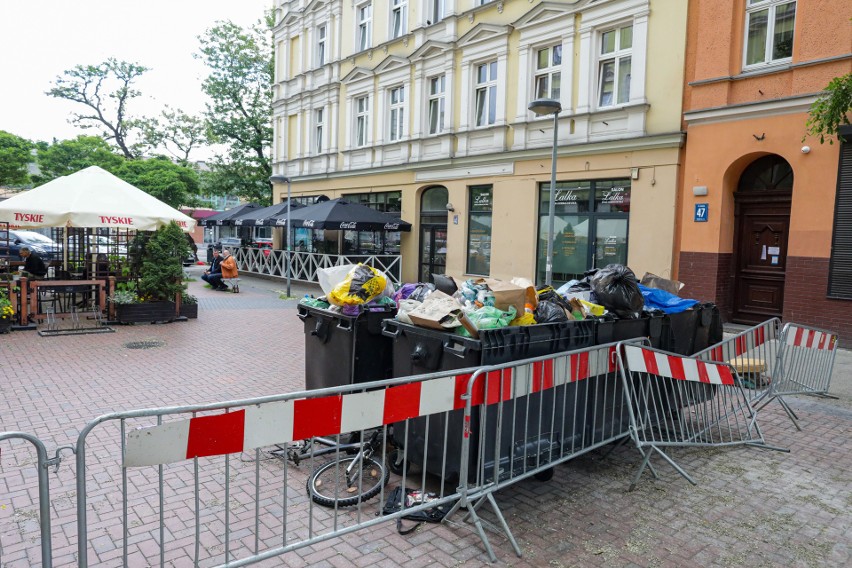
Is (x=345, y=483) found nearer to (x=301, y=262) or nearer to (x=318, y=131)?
(x=301, y=262)

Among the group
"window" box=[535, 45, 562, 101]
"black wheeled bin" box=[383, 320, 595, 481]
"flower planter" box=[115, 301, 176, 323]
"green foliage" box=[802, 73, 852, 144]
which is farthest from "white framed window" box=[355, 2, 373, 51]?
"black wheeled bin" box=[383, 320, 595, 481]

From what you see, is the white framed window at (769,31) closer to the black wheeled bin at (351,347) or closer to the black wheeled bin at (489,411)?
the black wheeled bin at (489,411)

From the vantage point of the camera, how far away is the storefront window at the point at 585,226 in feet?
46.0

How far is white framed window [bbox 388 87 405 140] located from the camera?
20.5 m

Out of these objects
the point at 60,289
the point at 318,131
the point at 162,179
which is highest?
the point at 318,131

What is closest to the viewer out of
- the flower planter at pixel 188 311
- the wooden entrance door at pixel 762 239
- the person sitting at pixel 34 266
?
the wooden entrance door at pixel 762 239

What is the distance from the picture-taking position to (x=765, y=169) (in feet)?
38.5

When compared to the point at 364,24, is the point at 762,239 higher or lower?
lower

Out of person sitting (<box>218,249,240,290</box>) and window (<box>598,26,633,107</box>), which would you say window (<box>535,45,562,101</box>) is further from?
person sitting (<box>218,249,240,290</box>)

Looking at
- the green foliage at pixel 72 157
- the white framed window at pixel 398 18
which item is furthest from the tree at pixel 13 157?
the white framed window at pixel 398 18

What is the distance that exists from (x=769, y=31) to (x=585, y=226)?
5489mm

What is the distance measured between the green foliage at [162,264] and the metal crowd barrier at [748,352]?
10657mm

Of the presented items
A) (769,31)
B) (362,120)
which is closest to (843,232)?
(769,31)

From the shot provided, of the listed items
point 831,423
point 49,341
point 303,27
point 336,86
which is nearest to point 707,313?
point 831,423
